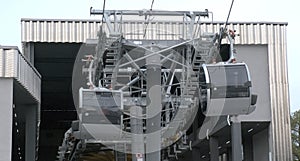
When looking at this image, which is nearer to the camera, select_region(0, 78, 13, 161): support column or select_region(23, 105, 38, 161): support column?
select_region(0, 78, 13, 161): support column

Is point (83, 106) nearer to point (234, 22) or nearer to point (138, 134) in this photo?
point (138, 134)

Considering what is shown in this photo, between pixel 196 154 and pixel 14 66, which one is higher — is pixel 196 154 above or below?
below

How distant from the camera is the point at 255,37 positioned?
82.2ft

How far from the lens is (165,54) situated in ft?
56.5

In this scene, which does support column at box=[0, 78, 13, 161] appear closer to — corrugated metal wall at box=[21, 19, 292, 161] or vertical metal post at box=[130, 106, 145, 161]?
vertical metal post at box=[130, 106, 145, 161]

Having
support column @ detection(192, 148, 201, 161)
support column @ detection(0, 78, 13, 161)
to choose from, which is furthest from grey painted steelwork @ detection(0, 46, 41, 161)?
support column @ detection(192, 148, 201, 161)

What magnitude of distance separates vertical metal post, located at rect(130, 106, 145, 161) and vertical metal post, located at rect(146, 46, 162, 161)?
1776mm

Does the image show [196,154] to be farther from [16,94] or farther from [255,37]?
[16,94]

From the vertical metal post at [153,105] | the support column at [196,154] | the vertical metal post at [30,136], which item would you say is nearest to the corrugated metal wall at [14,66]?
the vertical metal post at [30,136]

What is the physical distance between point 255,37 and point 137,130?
873cm

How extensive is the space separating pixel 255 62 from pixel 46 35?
8477 millimetres

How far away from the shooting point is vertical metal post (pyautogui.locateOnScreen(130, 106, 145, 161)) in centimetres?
1813

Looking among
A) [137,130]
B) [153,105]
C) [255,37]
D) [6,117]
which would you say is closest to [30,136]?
[6,117]

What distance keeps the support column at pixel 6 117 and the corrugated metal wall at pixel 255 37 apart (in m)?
6.46
